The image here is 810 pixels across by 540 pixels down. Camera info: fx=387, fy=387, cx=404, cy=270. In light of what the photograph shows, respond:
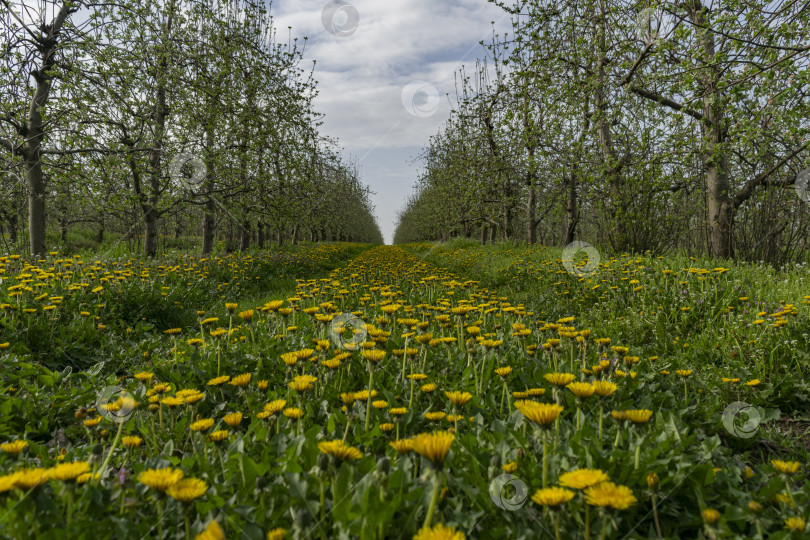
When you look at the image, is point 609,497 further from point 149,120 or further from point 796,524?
point 149,120

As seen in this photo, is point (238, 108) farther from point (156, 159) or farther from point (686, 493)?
point (686, 493)

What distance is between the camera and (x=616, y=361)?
103 inches

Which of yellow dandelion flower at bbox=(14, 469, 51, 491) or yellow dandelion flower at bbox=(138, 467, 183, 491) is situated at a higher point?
yellow dandelion flower at bbox=(14, 469, 51, 491)

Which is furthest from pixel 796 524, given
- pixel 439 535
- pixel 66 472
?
pixel 66 472

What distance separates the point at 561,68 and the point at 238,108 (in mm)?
7838

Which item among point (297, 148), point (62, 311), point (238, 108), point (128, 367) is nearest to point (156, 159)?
point (238, 108)

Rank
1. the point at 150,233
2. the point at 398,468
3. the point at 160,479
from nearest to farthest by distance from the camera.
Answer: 1. the point at 160,479
2. the point at 398,468
3. the point at 150,233

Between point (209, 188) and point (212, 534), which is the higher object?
point (209, 188)

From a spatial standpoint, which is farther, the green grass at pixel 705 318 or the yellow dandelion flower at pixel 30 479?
the green grass at pixel 705 318

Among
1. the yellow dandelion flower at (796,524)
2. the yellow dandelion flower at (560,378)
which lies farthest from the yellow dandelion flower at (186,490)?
the yellow dandelion flower at (796,524)

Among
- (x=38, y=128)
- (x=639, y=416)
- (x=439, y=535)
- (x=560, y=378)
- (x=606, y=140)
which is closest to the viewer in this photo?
(x=439, y=535)

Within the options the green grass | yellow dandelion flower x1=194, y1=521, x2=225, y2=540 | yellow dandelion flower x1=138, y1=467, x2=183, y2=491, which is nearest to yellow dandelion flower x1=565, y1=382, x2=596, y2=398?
yellow dandelion flower x1=194, y1=521, x2=225, y2=540

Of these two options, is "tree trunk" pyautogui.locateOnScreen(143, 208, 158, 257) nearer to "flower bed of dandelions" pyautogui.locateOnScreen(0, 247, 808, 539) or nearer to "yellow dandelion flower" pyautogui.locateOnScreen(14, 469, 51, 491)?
"flower bed of dandelions" pyautogui.locateOnScreen(0, 247, 808, 539)

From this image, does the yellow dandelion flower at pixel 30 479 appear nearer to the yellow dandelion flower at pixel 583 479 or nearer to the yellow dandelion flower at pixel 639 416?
the yellow dandelion flower at pixel 583 479
